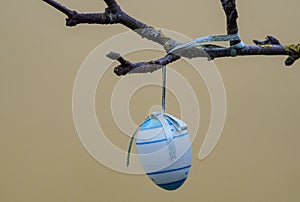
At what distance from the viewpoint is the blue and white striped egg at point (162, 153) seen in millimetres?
592

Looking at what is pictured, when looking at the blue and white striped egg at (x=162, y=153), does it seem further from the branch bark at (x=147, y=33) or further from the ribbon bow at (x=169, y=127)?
the branch bark at (x=147, y=33)

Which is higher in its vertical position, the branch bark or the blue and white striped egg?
the branch bark

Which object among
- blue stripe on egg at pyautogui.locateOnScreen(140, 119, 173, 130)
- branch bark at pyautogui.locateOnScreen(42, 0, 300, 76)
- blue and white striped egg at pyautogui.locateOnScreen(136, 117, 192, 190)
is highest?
branch bark at pyautogui.locateOnScreen(42, 0, 300, 76)

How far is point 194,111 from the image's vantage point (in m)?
0.62

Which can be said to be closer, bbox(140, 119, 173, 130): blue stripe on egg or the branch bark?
the branch bark

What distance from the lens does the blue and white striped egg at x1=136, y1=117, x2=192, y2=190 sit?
59cm

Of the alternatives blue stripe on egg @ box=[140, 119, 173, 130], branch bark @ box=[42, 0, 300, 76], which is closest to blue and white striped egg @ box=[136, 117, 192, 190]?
blue stripe on egg @ box=[140, 119, 173, 130]

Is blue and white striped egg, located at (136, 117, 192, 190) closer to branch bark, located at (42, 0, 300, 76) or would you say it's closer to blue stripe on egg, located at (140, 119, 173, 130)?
blue stripe on egg, located at (140, 119, 173, 130)

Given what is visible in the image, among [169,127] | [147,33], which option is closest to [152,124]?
[169,127]

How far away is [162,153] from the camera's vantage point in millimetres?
590

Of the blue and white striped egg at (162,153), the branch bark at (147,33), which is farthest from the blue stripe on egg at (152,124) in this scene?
the branch bark at (147,33)

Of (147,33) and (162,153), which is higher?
(147,33)

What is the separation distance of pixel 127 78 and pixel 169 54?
13cm

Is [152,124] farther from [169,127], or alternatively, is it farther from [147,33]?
[147,33]
